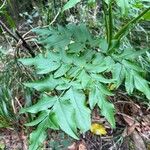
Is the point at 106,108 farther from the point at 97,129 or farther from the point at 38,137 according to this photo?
the point at 97,129

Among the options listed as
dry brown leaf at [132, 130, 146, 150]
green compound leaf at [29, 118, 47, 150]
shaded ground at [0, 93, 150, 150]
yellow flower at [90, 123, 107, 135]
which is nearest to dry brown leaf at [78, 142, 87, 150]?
shaded ground at [0, 93, 150, 150]

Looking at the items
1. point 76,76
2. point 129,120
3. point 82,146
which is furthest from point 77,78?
point 129,120

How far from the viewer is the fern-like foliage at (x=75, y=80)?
141cm

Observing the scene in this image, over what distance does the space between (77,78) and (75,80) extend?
0.01 metres

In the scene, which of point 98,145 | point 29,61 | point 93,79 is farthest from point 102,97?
point 98,145

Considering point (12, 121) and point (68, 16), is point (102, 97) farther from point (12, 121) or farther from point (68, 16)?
point (68, 16)

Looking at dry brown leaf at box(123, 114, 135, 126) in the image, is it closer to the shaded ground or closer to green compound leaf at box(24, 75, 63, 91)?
the shaded ground

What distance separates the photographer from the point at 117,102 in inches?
106

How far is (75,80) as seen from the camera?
1.60 meters

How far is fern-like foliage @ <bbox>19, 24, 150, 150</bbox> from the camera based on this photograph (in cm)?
141

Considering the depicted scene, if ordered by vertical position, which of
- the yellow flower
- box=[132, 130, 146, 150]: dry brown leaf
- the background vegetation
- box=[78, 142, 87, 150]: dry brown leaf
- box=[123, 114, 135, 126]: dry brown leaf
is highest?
the background vegetation

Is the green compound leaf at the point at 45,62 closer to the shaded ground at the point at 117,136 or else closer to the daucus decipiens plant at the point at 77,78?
the daucus decipiens plant at the point at 77,78

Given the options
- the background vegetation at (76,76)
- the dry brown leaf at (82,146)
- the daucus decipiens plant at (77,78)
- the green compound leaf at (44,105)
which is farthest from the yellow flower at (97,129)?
the green compound leaf at (44,105)

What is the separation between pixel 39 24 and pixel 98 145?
1.26 metres
